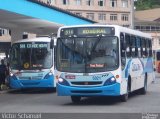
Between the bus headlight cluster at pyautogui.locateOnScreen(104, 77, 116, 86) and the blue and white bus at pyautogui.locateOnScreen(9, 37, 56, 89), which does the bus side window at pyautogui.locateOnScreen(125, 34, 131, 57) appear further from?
the blue and white bus at pyautogui.locateOnScreen(9, 37, 56, 89)

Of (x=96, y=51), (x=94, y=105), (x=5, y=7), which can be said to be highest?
(x=5, y=7)

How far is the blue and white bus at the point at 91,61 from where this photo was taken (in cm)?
1923

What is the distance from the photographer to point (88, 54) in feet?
63.8

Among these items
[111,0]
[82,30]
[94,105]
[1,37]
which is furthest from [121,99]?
[111,0]

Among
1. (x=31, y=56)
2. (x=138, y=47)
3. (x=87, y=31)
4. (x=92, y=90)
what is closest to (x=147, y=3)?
(x=31, y=56)

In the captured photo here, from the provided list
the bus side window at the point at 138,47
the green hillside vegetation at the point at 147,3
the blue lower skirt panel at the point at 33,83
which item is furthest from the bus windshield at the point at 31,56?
the green hillside vegetation at the point at 147,3

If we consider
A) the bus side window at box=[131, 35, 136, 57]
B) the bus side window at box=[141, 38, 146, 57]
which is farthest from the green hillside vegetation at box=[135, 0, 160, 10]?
the bus side window at box=[131, 35, 136, 57]

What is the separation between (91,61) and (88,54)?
0.89 ft

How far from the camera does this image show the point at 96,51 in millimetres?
19438

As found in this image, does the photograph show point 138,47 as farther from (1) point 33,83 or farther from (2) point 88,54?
(1) point 33,83

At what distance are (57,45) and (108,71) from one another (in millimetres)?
2050

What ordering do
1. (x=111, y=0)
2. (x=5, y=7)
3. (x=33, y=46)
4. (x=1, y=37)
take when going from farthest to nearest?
(x=111, y=0), (x=1, y=37), (x=33, y=46), (x=5, y=7)

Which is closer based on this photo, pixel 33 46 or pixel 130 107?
pixel 130 107

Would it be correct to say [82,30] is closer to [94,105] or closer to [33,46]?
[94,105]
